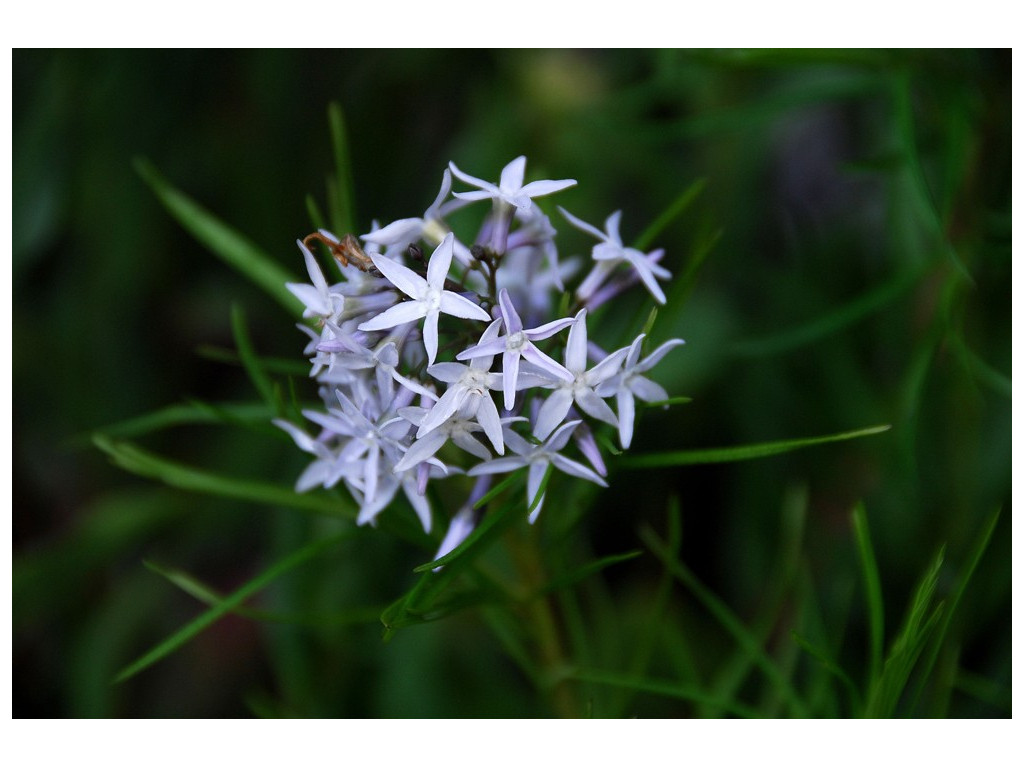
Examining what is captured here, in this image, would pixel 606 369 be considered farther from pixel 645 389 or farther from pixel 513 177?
pixel 513 177

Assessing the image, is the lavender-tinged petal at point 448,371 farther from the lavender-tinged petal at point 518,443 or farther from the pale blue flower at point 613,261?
the pale blue flower at point 613,261

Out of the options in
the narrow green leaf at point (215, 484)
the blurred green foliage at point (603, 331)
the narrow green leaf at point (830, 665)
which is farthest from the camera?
Answer: the blurred green foliage at point (603, 331)

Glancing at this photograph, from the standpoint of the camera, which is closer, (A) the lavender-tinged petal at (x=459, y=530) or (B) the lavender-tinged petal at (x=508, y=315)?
(B) the lavender-tinged petal at (x=508, y=315)

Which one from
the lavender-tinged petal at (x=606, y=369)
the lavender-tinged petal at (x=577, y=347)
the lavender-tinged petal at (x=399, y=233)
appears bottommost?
the lavender-tinged petal at (x=606, y=369)

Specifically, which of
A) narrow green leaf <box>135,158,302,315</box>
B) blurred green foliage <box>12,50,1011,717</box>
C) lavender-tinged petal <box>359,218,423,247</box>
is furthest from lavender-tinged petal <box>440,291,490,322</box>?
blurred green foliage <box>12,50,1011,717</box>

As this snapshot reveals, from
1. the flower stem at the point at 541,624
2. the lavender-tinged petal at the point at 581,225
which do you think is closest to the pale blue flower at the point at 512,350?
the lavender-tinged petal at the point at 581,225

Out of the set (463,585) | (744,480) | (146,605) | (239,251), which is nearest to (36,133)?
(146,605)

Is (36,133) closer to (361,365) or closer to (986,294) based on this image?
(361,365)
